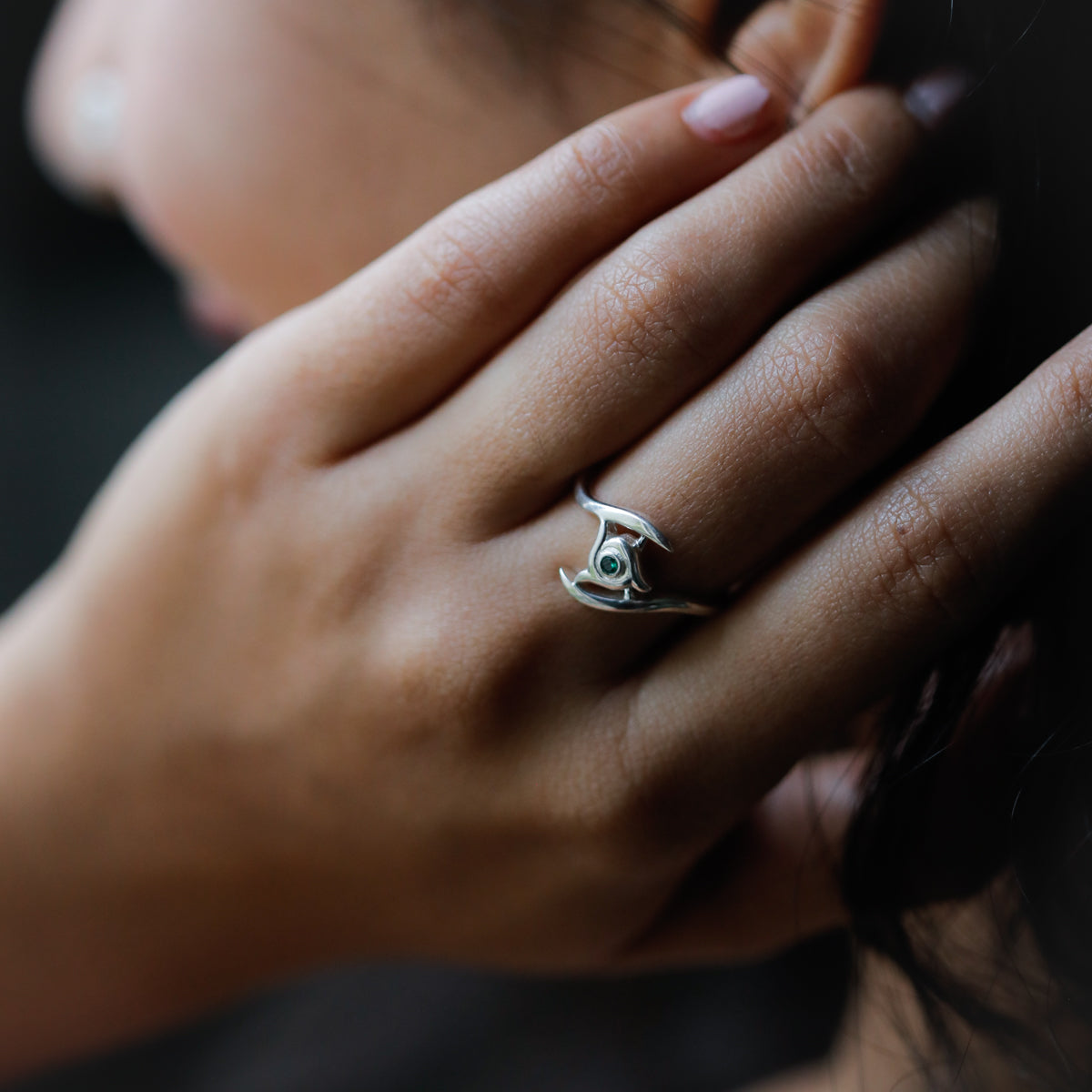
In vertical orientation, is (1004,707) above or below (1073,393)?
below

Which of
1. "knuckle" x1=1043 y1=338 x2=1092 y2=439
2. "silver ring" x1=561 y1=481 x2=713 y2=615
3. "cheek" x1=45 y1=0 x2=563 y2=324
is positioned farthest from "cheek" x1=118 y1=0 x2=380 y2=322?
"knuckle" x1=1043 y1=338 x2=1092 y2=439

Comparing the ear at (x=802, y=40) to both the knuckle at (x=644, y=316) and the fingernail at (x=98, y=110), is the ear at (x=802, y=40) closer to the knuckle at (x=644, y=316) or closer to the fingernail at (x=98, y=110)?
the knuckle at (x=644, y=316)

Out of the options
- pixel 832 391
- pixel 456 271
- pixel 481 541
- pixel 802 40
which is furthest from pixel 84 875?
pixel 802 40

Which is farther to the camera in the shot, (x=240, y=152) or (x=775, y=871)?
(x=240, y=152)

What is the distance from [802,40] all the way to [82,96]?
1.12 m

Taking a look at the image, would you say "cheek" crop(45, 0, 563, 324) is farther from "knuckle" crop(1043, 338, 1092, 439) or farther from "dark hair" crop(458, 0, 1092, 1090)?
"knuckle" crop(1043, 338, 1092, 439)

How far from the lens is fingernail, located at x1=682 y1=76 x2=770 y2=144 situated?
52 cm

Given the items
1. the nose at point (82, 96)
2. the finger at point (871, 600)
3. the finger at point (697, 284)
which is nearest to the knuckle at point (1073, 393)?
the finger at point (871, 600)

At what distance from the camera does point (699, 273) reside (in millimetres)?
494

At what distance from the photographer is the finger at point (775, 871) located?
2.21 ft

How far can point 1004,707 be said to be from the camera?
0.57 meters

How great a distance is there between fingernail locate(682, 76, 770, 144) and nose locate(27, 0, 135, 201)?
74cm

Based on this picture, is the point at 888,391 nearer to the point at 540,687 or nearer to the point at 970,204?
the point at 970,204

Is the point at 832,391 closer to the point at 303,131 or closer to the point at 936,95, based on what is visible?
the point at 936,95
